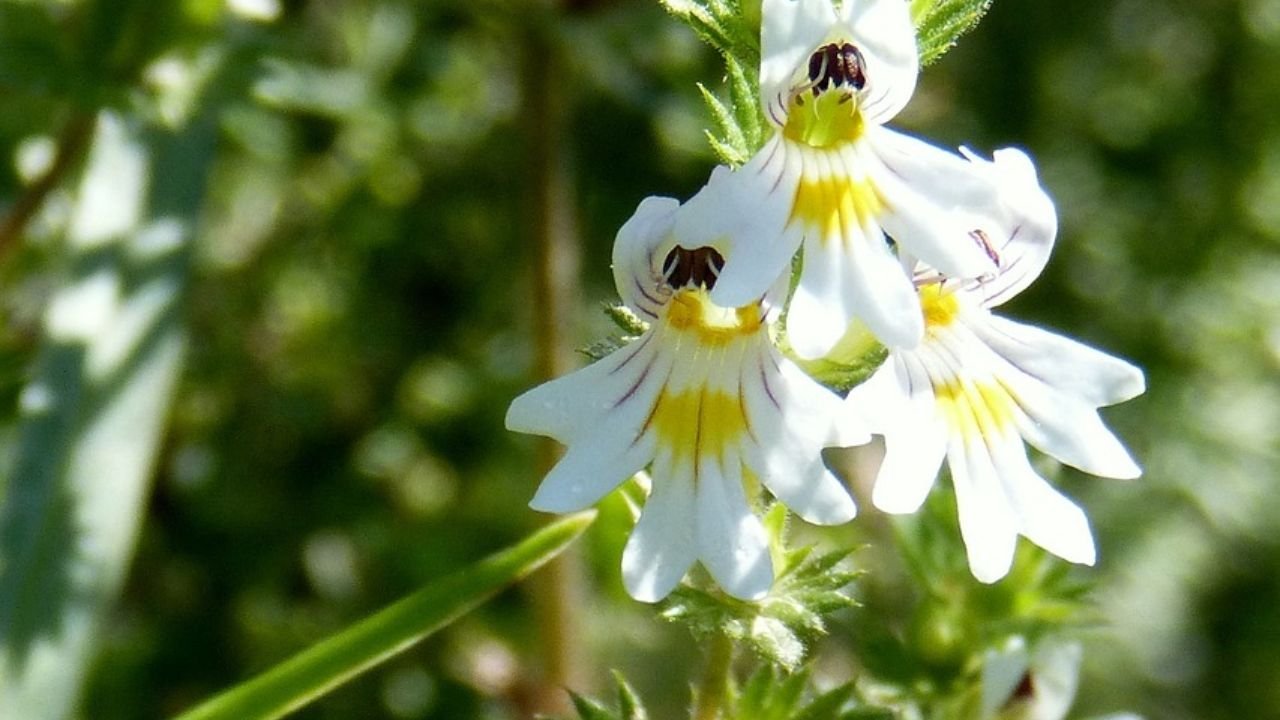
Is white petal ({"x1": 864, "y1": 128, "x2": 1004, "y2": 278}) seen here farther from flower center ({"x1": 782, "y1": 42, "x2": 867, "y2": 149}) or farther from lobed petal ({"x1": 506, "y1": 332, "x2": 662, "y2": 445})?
lobed petal ({"x1": 506, "y1": 332, "x2": 662, "y2": 445})

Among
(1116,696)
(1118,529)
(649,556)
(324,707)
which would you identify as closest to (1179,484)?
(1118,529)

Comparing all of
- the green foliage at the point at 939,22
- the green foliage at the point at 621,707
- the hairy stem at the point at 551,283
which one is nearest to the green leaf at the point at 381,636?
the green foliage at the point at 621,707

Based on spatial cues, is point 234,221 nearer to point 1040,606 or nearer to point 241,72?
point 241,72

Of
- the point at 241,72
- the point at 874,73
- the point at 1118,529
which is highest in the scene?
the point at 874,73

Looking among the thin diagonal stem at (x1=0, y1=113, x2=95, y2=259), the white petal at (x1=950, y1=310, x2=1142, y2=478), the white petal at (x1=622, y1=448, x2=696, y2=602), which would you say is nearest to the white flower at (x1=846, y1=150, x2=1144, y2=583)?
the white petal at (x1=950, y1=310, x2=1142, y2=478)

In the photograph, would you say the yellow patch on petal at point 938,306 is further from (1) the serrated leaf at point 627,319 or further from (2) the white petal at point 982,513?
(1) the serrated leaf at point 627,319
